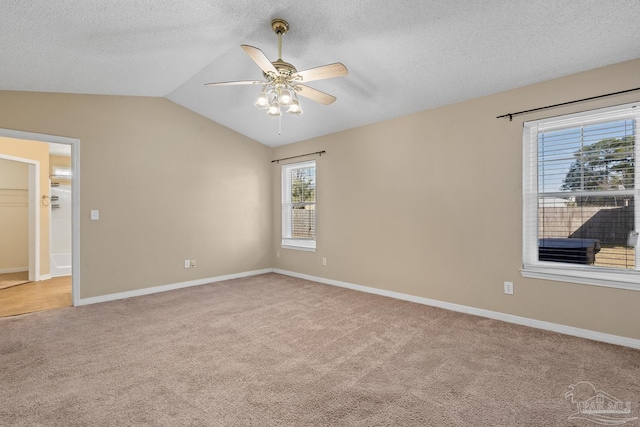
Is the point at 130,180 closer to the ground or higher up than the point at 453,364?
higher up

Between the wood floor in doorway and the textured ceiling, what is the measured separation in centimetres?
261

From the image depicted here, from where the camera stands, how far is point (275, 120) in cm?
487

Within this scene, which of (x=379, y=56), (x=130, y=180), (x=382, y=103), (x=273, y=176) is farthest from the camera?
(x=273, y=176)

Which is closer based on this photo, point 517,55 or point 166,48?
point 517,55

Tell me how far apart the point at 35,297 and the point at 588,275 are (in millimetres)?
6618

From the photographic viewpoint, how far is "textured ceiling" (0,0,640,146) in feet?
7.69

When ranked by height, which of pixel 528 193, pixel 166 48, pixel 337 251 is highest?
pixel 166 48

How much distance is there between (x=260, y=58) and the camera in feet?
7.60

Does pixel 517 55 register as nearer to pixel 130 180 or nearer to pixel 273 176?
pixel 273 176

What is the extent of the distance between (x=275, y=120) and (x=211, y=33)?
2.00 meters

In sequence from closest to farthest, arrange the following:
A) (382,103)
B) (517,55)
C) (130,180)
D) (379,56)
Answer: (517,55) → (379,56) → (382,103) → (130,180)

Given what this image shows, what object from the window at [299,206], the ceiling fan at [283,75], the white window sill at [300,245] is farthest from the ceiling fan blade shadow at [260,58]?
the white window sill at [300,245]

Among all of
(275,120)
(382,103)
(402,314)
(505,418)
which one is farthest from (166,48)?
(505,418)

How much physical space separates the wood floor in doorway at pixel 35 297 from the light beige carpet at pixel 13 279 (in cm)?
17
